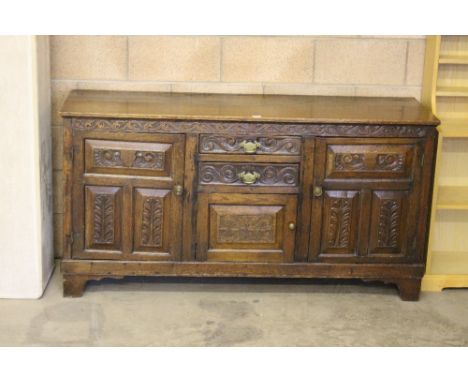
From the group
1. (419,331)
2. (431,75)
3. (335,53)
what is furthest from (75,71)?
(419,331)

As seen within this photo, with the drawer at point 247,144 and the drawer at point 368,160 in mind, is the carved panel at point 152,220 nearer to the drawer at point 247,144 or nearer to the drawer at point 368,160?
the drawer at point 247,144

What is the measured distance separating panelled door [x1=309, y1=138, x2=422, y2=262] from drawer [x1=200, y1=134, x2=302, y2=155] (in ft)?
0.37

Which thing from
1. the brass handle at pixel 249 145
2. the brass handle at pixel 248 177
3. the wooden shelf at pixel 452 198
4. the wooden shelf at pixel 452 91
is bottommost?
the wooden shelf at pixel 452 198

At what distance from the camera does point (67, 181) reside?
290 cm

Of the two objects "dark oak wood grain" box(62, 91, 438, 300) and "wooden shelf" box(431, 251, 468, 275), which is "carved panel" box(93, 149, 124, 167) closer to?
"dark oak wood grain" box(62, 91, 438, 300)

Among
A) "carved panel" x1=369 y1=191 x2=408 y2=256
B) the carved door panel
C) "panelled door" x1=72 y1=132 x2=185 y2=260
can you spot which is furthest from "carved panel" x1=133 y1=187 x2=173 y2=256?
"carved panel" x1=369 y1=191 x2=408 y2=256

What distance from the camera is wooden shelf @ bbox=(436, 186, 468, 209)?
10.5 ft

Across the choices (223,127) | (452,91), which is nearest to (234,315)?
(223,127)

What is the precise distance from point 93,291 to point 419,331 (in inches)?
51.7

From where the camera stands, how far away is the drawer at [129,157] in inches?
112

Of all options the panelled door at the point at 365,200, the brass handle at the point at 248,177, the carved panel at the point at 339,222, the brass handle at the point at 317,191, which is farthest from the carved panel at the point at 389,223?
the brass handle at the point at 248,177

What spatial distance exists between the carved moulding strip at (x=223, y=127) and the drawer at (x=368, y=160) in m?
0.06

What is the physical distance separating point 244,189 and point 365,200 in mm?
477

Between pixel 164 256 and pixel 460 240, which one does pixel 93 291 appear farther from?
pixel 460 240
